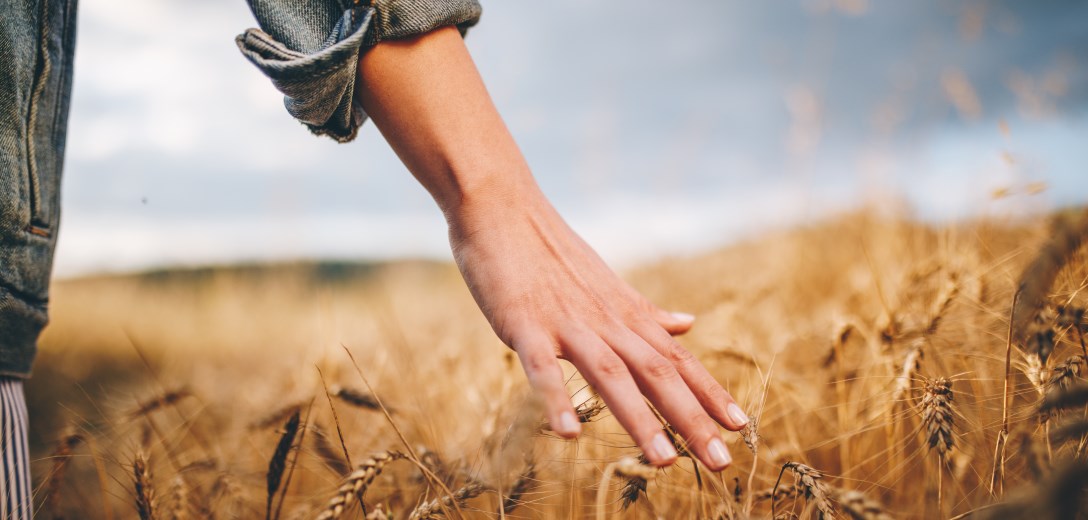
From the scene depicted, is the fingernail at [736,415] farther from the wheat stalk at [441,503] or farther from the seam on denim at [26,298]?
the seam on denim at [26,298]

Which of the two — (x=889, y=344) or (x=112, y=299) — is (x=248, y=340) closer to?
(x=112, y=299)

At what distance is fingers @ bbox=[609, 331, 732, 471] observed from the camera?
0.83 m

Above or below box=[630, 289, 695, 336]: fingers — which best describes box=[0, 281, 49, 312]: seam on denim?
above

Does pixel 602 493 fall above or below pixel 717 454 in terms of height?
below

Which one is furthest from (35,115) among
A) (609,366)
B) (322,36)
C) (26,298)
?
(609,366)

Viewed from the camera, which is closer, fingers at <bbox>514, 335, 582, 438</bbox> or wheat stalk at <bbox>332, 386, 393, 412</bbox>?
fingers at <bbox>514, 335, 582, 438</bbox>

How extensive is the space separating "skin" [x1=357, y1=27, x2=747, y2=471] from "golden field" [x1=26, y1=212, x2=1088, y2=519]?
0.09 m

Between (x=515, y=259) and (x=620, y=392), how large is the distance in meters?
0.29

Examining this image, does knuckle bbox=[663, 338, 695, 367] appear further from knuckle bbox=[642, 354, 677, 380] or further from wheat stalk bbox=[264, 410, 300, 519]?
wheat stalk bbox=[264, 410, 300, 519]

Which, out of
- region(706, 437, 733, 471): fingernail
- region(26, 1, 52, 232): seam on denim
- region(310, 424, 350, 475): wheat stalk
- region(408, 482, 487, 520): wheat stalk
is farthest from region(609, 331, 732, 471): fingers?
region(26, 1, 52, 232): seam on denim

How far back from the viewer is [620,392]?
33.0 inches

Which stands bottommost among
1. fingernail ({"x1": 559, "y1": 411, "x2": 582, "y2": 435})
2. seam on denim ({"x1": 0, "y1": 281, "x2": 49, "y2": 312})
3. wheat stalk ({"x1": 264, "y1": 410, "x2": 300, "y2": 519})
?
wheat stalk ({"x1": 264, "y1": 410, "x2": 300, "y2": 519})

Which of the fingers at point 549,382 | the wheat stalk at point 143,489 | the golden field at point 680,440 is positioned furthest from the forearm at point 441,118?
the wheat stalk at point 143,489

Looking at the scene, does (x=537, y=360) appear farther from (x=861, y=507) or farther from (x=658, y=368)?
(x=861, y=507)
